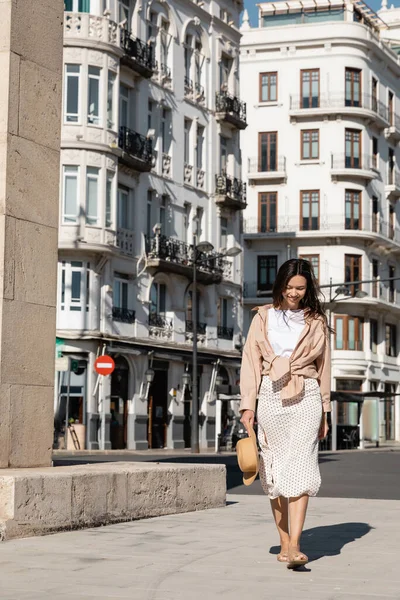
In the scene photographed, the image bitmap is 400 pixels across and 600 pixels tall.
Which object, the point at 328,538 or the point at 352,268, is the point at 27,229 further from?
the point at 352,268

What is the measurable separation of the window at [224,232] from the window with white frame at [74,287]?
1293cm

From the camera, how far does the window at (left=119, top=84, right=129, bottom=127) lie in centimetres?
4281

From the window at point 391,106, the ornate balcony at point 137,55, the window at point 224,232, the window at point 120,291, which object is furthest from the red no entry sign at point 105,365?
the window at point 391,106

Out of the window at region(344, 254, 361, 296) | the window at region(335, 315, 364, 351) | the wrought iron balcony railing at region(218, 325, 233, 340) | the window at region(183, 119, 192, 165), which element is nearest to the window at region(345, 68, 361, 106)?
the window at region(344, 254, 361, 296)

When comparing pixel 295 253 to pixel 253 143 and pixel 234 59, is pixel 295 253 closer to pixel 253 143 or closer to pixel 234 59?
pixel 253 143

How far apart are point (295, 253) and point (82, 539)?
59.3 metres

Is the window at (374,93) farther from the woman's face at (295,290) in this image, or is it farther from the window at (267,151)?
the woman's face at (295,290)

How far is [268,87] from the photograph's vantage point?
69.0m

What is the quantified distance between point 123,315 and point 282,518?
3438cm

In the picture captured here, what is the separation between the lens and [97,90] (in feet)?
133

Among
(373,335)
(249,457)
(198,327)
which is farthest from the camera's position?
(373,335)

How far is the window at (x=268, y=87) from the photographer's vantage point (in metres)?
68.8

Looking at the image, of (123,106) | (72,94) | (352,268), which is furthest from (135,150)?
(352,268)

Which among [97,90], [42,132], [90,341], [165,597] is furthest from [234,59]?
[165,597]
